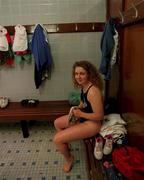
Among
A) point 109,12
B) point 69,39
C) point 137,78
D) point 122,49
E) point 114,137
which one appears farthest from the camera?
point 69,39

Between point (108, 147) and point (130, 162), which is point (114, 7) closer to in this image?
point (108, 147)

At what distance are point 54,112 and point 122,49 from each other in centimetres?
120

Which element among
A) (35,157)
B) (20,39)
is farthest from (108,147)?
(20,39)

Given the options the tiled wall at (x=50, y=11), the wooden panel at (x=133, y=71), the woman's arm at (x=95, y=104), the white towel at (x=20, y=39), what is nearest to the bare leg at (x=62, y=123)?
the woman's arm at (x=95, y=104)

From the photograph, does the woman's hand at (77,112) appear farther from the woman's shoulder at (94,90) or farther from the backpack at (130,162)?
the backpack at (130,162)

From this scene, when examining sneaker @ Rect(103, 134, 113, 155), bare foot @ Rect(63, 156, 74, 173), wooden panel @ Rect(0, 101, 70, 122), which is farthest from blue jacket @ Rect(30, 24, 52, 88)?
sneaker @ Rect(103, 134, 113, 155)

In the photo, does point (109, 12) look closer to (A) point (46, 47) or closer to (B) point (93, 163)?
(A) point (46, 47)

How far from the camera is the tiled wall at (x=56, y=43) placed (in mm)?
2996

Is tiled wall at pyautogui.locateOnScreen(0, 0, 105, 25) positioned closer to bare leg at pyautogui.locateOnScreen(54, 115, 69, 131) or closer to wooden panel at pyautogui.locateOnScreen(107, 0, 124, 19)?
wooden panel at pyautogui.locateOnScreen(107, 0, 124, 19)

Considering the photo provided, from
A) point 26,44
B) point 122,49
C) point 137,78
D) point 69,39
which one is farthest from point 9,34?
point 137,78

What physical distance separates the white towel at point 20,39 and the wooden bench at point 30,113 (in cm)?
82

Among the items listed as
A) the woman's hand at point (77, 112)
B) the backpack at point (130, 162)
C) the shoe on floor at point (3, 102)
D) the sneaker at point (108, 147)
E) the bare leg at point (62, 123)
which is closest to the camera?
the backpack at point (130, 162)

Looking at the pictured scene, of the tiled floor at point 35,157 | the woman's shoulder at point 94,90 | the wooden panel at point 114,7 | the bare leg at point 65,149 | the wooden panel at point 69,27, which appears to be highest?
the wooden panel at point 114,7

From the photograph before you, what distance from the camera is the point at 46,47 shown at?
3.00m
